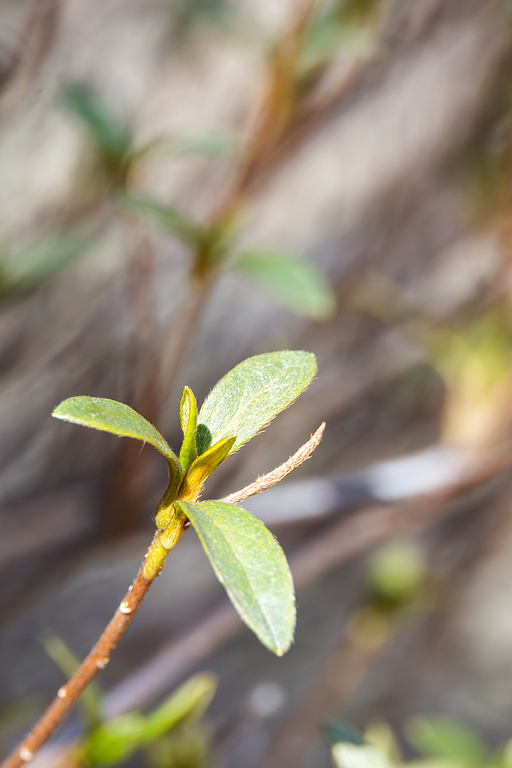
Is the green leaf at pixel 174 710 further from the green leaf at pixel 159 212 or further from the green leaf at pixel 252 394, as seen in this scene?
the green leaf at pixel 159 212

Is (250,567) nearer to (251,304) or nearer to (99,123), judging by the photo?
(99,123)

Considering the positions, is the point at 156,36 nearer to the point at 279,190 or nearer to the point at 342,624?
the point at 279,190

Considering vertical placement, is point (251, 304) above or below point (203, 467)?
below

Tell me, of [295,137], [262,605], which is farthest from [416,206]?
[262,605]

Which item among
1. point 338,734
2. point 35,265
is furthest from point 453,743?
point 35,265

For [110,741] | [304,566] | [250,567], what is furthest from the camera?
[304,566]

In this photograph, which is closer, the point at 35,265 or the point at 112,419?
the point at 112,419

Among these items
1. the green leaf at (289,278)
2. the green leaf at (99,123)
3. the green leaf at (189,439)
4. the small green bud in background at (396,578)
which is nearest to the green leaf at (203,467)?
the green leaf at (189,439)
